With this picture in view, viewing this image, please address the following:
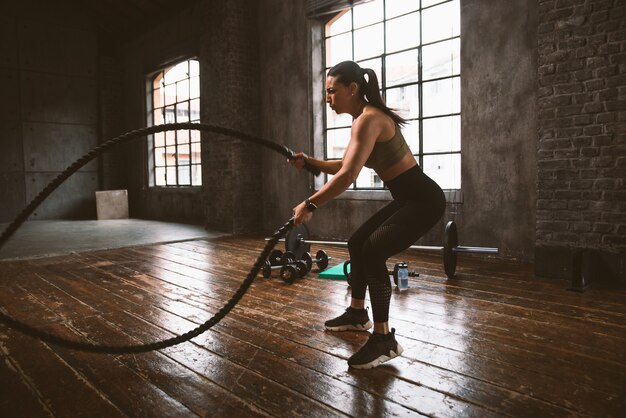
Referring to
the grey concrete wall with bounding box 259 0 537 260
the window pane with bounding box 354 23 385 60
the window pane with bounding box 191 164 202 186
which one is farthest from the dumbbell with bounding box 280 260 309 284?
the window pane with bounding box 191 164 202 186

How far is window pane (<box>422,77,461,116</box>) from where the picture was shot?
5402 mm

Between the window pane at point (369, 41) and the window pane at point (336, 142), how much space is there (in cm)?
102

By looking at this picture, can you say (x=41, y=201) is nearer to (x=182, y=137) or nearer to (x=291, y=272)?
(x=291, y=272)

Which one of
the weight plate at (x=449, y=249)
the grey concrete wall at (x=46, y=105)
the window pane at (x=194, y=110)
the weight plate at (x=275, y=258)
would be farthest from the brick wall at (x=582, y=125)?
the grey concrete wall at (x=46, y=105)

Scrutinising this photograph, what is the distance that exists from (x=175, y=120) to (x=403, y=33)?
19.2ft

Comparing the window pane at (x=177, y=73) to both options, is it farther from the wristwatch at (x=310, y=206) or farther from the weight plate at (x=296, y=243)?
the wristwatch at (x=310, y=206)

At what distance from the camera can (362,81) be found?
240cm

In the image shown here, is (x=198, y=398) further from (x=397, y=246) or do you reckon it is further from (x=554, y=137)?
(x=554, y=137)

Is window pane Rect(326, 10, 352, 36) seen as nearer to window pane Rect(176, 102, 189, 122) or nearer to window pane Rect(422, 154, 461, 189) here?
window pane Rect(422, 154, 461, 189)

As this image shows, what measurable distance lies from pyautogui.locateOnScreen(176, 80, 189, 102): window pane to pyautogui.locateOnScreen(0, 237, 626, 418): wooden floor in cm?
617

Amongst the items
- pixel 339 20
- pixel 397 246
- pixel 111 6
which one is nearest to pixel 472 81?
pixel 339 20

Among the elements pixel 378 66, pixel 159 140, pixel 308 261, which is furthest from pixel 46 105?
pixel 308 261

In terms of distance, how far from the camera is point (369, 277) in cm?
238

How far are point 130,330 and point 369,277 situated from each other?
4.90 feet
